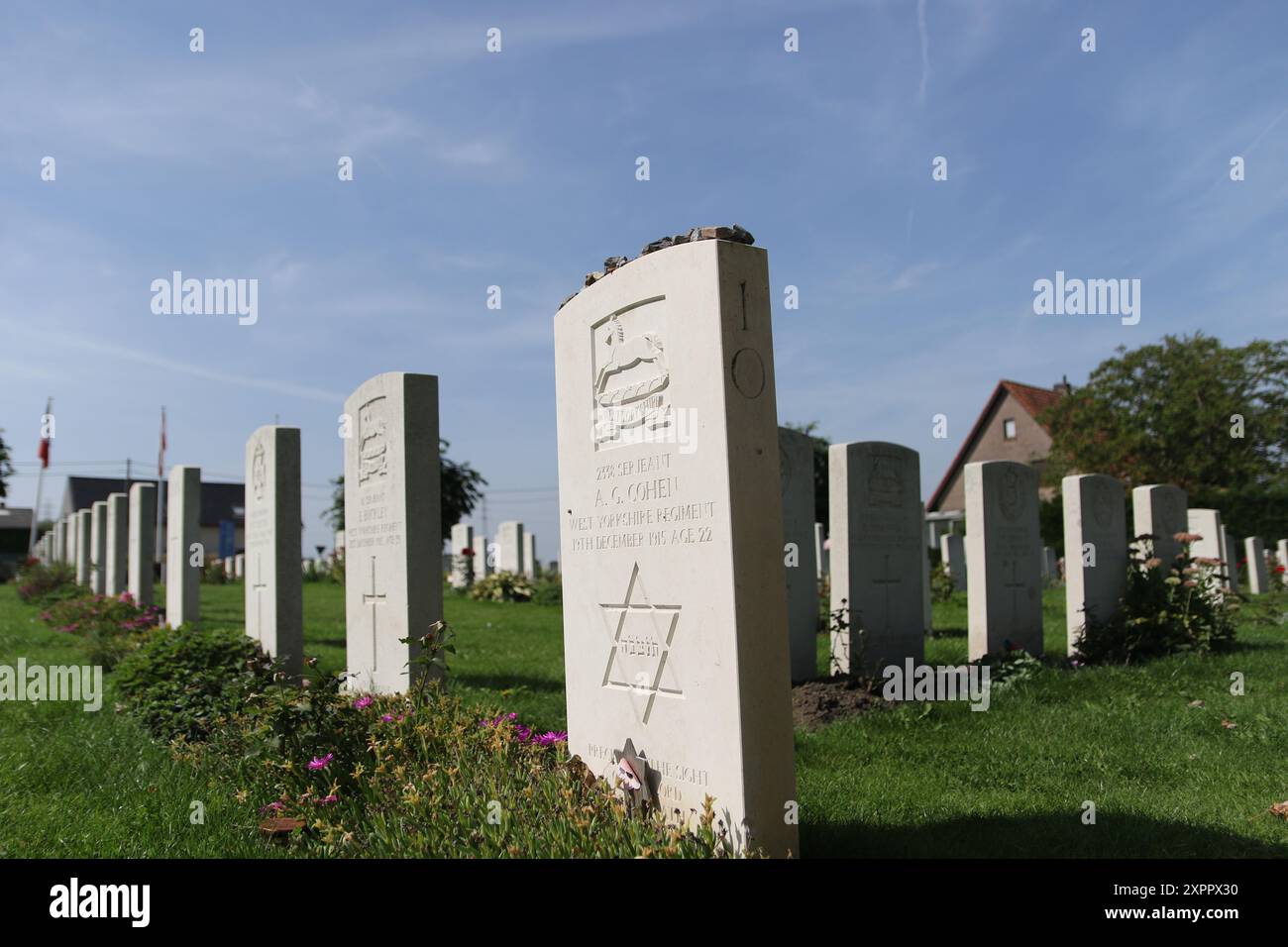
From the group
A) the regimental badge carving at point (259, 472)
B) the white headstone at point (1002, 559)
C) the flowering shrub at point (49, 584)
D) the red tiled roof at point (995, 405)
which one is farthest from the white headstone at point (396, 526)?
the red tiled roof at point (995, 405)

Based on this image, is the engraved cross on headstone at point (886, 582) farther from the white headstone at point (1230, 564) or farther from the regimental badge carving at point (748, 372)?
the white headstone at point (1230, 564)

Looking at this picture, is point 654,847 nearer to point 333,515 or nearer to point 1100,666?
point 1100,666

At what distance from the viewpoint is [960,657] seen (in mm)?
A: 9930

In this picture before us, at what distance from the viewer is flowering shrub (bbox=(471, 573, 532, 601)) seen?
20.5 meters

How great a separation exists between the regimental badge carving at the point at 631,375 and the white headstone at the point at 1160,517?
8205 mm

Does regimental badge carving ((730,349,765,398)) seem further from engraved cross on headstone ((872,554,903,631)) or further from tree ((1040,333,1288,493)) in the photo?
tree ((1040,333,1288,493))

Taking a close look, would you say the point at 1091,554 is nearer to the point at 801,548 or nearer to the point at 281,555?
the point at 801,548

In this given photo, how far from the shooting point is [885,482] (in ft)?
29.1

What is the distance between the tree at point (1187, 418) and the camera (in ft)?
104

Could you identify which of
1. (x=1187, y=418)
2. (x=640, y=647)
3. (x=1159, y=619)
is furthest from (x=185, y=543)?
(x=1187, y=418)
